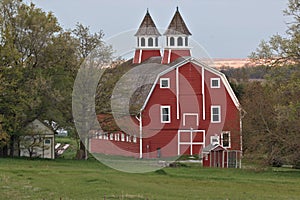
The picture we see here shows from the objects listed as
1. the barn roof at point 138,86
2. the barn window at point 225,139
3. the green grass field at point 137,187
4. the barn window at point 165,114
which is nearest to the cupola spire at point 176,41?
the barn roof at point 138,86

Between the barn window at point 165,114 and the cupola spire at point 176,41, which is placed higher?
the cupola spire at point 176,41

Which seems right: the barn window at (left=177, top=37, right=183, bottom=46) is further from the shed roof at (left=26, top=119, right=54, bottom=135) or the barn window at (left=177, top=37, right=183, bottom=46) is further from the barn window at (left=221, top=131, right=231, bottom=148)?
the shed roof at (left=26, top=119, right=54, bottom=135)

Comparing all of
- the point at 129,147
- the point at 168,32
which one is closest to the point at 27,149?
the point at 129,147

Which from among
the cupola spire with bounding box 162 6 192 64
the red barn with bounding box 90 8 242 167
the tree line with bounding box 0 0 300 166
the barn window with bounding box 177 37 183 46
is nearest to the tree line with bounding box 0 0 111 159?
the tree line with bounding box 0 0 300 166

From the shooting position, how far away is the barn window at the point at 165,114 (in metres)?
51.5

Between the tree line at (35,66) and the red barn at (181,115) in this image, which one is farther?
the red barn at (181,115)

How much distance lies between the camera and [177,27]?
216ft

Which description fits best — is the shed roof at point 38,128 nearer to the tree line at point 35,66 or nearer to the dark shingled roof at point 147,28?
the tree line at point 35,66

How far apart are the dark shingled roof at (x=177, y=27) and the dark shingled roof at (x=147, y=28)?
2198mm

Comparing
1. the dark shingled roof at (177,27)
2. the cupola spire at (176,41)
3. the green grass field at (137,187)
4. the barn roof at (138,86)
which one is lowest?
the green grass field at (137,187)

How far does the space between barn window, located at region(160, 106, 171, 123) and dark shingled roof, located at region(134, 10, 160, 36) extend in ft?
58.0

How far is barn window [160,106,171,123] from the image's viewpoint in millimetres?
51500

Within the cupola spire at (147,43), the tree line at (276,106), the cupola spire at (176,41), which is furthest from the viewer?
the cupola spire at (147,43)

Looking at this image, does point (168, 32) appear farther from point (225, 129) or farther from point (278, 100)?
point (278, 100)
